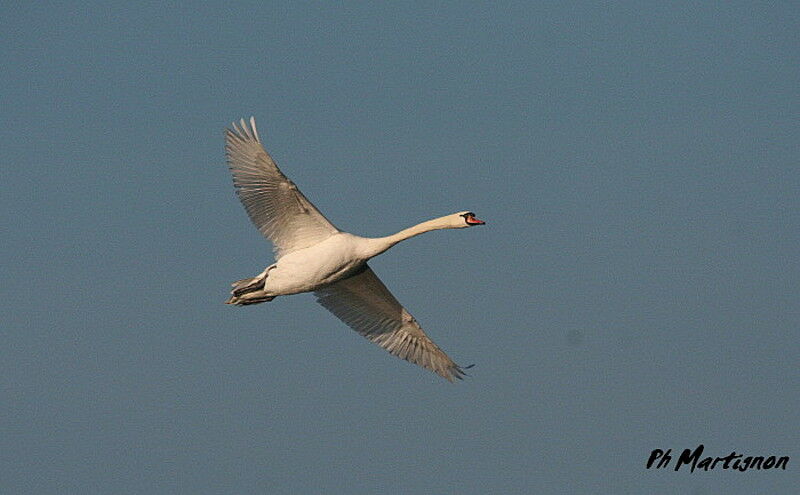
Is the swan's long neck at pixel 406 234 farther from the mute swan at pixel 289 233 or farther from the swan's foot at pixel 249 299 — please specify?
the swan's foot at pixel 249 299

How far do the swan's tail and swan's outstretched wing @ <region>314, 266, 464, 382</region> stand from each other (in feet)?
5.81

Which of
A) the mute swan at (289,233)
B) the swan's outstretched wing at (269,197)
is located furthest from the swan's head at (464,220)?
the swan's outstretched wing at (269,197)

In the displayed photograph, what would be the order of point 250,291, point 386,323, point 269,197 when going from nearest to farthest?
1. point 269,197
2. point 250,291
3. point 386,323

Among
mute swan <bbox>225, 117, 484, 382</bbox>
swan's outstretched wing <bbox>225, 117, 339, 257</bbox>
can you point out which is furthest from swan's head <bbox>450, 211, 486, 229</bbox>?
swan's outstretched wing <bbox>225, 117, 339, 257</bbox>

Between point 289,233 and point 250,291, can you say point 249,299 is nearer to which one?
Result: point 250,291

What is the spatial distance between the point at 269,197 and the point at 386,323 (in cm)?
437

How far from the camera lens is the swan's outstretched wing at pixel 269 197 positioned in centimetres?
2823

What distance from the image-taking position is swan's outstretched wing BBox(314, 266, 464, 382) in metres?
30.8

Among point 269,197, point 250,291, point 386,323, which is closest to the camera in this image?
point 269,197

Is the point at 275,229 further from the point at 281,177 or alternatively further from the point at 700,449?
the point at 700,449

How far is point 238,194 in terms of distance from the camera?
28.4 meters

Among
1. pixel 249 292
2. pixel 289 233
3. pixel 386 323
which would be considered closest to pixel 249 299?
pixel 249 292

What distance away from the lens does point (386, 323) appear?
31141mm

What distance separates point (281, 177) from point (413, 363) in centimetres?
551
